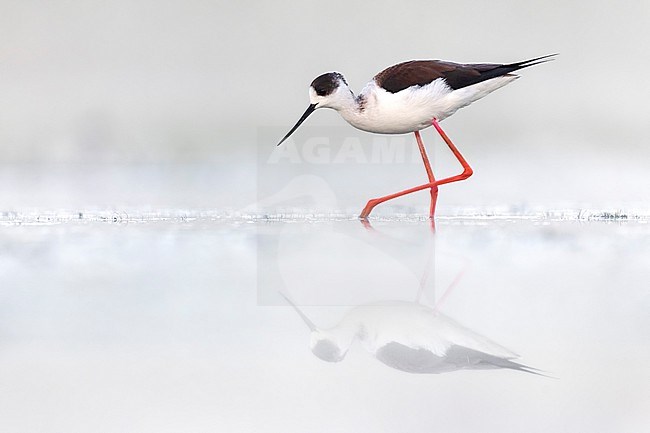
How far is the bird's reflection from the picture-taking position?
166 centimetres

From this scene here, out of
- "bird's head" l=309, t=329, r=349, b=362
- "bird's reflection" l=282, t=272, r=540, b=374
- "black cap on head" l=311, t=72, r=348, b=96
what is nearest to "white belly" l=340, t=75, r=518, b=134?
"black cap on head" l=311, t=72, r=348, b=96

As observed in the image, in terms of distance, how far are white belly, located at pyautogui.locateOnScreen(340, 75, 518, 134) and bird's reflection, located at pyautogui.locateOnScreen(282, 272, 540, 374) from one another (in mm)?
1212

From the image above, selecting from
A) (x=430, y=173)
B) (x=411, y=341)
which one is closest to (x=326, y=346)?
(x=411, y=341)

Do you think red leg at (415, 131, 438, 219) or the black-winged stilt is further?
red leg at (415, 131, 438, 219)

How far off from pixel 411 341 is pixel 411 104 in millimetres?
1509

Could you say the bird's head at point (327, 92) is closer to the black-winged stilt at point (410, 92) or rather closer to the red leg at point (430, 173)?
the black-winged stilt at point (410, 92)

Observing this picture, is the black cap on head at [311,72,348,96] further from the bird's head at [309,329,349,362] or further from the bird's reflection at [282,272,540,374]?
the bird's head at [309,329,349,362]

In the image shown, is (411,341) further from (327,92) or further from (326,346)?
(327,92)

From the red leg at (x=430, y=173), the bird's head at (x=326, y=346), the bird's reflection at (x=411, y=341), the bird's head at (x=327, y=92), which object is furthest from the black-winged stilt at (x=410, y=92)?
the bird's head at (x=326, y=346)

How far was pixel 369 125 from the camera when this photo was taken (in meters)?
3.23

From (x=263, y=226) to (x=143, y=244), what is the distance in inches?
21.7

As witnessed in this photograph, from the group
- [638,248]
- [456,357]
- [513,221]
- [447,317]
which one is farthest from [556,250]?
[456,357]

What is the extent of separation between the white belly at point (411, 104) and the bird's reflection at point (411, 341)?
121cm

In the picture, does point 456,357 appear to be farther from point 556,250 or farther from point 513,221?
point 513,221
